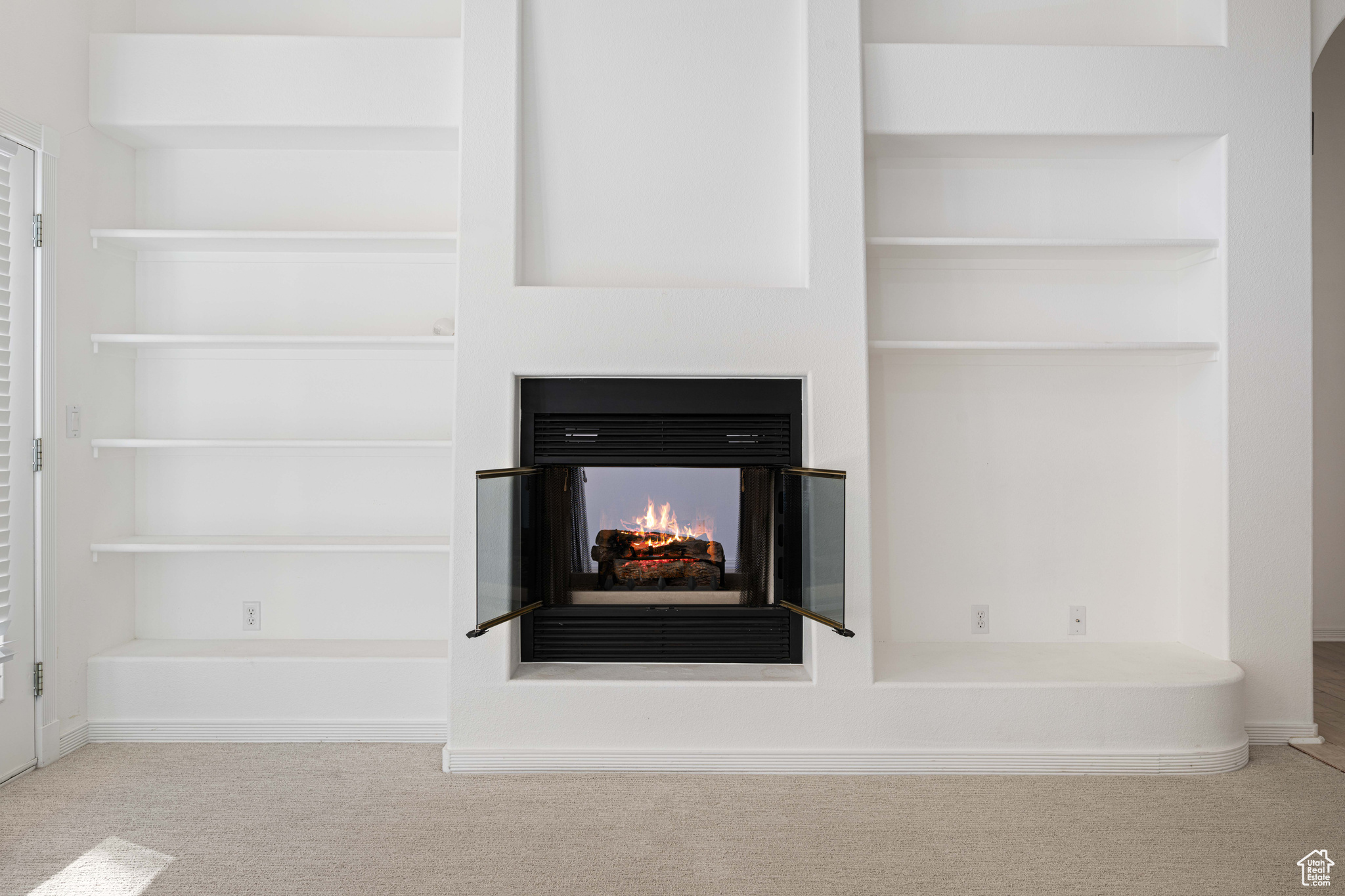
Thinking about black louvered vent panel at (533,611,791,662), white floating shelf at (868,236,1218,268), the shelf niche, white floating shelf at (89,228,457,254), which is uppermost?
the shelf niche

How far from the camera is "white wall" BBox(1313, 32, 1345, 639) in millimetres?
4207

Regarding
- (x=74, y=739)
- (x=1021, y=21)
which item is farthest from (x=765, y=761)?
(x=1021, y=21)

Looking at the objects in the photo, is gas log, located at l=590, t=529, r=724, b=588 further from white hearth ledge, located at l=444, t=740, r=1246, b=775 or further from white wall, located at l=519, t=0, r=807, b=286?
white wall, located at l=519, t=0, r=807, b=286

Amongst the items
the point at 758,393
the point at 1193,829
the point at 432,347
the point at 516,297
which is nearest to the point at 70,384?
the point at 432,347

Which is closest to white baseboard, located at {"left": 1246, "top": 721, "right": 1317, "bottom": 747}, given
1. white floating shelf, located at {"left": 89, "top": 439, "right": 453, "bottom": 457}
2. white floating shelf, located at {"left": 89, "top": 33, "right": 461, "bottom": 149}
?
white floating shelf, located at {"left": 89, "top": 439, "right": 453, "bottom": 457}

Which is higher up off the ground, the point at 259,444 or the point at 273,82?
the point at 273,82

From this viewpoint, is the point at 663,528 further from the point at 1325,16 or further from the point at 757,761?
the point at 1325,16

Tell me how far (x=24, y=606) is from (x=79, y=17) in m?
2.04

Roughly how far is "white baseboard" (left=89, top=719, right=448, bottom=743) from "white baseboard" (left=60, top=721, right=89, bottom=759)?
20mm

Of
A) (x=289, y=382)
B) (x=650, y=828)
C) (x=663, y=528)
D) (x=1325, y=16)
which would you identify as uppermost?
(x=1325, y=16)

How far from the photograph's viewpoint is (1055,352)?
3.15m

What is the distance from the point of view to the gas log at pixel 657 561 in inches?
117

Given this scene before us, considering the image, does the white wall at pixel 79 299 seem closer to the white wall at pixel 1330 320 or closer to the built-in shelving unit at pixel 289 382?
the built-in shelving unit at pixel 289 382

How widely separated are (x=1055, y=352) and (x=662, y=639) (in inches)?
73.2
